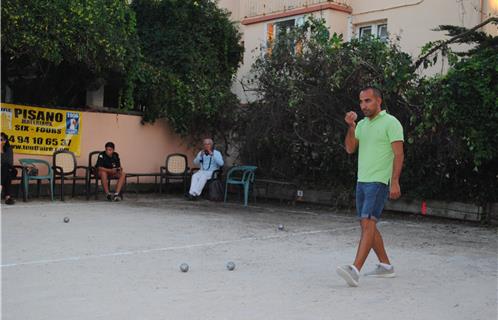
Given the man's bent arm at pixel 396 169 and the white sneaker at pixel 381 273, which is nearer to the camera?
the man's bent arm at pixel 396 169

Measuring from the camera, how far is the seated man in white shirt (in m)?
15.2

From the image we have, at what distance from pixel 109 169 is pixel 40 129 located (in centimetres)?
192

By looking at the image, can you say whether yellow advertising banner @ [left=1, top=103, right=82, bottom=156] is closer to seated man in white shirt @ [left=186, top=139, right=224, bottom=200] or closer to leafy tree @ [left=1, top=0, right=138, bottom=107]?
leafy tree @ [left=1, top=0, right=138, bottom=107]

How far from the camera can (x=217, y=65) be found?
1783 centimetres

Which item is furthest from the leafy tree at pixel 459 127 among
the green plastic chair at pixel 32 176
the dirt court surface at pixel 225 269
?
the green plastic chair at pixel 32 176

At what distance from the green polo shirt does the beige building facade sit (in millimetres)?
7252

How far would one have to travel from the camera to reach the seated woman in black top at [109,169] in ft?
47.1

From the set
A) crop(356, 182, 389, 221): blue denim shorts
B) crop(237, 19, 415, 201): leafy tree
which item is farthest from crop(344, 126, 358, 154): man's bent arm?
crop(237, 19, 415, 201): leafy tree

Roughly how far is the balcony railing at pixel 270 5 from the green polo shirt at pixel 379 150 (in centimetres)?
1104

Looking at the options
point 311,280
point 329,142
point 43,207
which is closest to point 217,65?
point 329,142

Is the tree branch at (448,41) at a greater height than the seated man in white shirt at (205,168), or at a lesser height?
greater

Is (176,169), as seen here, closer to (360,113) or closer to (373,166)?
(360,113)

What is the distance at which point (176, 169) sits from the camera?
1667 cm

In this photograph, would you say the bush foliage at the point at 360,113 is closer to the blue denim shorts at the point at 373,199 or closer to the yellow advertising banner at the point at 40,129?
the yellow advertising banner at the point at 40,129
